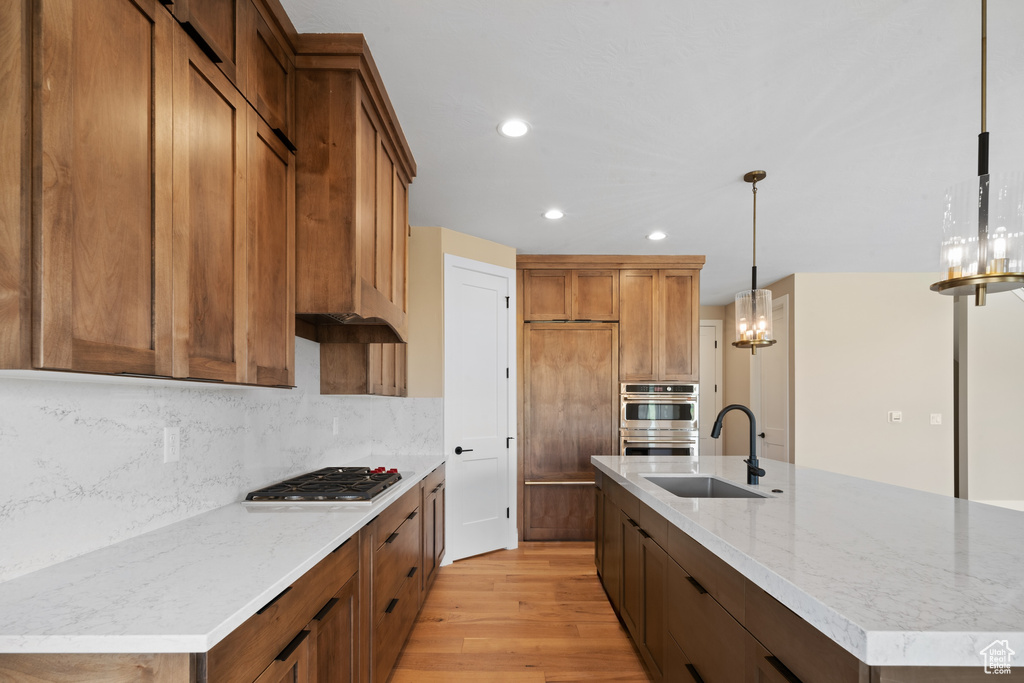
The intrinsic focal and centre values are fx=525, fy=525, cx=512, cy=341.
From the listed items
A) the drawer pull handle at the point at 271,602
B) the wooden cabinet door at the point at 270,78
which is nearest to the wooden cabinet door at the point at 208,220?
the wooden cabinet door at the point at 270,78

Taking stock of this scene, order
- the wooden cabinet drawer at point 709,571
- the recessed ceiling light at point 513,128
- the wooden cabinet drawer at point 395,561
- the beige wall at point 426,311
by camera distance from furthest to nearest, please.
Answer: the beige wall at point 426,311
the recessed ceiling light at point 513,128
the wooden cabinet drawer at point 395,561
the wooden cabinet drawer at point 709,571

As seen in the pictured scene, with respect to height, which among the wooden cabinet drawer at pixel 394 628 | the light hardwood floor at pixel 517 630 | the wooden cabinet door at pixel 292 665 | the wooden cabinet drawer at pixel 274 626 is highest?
the wooden cabinet drawer at pixel 274 626

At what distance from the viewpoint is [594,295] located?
16.2ft

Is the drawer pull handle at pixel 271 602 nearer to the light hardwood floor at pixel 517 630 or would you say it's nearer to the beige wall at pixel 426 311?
the light hardwood floor at pixel 517 630

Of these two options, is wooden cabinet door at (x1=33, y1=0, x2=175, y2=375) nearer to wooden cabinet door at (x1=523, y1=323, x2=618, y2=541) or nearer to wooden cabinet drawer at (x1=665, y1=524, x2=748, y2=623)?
wooden cabinet drawer at (x1=665, y1=524, x2=748, y2=623)

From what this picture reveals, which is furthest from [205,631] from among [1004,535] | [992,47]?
[992,47]

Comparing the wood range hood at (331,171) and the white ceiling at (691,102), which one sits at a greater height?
the white ceiling at (691,102)

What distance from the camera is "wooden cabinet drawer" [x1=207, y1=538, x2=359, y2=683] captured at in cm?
97

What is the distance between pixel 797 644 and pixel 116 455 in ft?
5.75

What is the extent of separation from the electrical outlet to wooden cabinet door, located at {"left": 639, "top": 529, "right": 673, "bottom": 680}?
5.80 feet

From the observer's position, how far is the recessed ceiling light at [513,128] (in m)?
2.45

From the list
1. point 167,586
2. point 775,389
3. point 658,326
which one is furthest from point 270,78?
point 775,389

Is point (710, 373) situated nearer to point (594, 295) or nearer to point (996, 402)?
point (996, 402)

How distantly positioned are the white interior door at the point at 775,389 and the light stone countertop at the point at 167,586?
17.7ft
